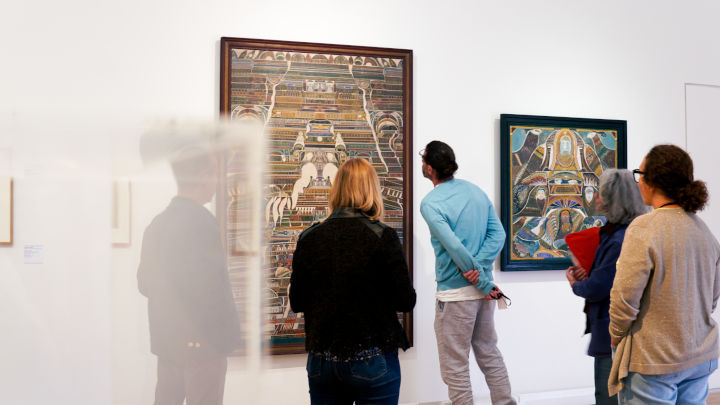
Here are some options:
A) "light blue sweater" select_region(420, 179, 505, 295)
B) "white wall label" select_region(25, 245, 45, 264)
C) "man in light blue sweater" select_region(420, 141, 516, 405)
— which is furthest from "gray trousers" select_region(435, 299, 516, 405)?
"white wall label" select_region(25, 245, 45, 264)

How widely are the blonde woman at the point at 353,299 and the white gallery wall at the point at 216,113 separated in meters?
0.25

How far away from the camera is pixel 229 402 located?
165 cm

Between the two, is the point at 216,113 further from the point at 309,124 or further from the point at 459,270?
the point at 459,270

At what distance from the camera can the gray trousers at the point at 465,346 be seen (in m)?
2.78

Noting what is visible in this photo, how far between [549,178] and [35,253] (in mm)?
2931

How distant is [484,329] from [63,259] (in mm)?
1971

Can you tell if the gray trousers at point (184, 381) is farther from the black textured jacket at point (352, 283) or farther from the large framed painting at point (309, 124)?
the large framed painting at point (309, 124)

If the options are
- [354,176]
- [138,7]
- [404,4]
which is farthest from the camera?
[404,4]

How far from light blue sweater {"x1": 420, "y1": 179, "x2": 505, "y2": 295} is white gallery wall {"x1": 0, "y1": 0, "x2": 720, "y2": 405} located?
1.98 feet

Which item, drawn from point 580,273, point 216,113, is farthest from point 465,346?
point 216,113

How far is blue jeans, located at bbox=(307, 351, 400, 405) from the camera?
73.5 inches

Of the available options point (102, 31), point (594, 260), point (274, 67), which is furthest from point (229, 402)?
point (102, 31)

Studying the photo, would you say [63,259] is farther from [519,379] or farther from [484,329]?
[519,379]

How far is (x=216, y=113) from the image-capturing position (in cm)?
312
